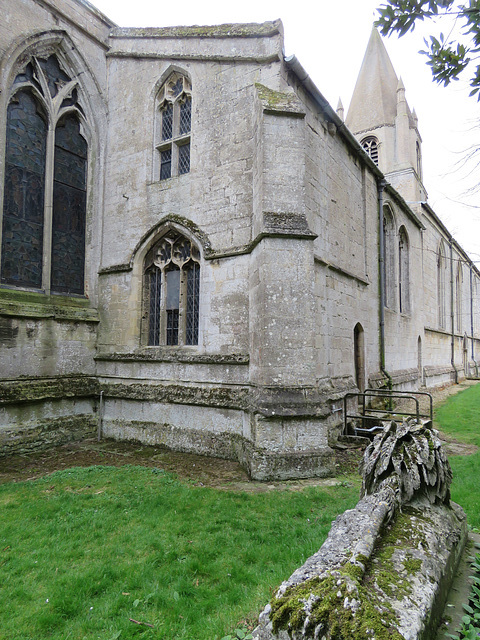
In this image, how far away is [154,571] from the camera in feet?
10.4

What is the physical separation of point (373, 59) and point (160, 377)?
24140 millimetres

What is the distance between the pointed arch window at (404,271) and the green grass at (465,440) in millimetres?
3968

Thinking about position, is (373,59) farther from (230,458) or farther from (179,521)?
(179,521)

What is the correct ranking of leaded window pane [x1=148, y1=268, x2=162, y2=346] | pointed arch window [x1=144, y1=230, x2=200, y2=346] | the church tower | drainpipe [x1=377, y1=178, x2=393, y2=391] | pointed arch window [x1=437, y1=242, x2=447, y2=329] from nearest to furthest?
1. pointed arch window [x1=144, y1=230, x2=200, y2=346]
2. leaded window pane [x1=148, y1=268, x2=162, y2=346]
3. drainpipe [x1=377, y1=178, x2=393, y2=391]
4. the church tower
5. pointed arch window [x1=437, y1=242, x2=447, y2=329]

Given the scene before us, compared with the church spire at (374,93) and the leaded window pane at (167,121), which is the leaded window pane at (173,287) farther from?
the church spire at (374,93)

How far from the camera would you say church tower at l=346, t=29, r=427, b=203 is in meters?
18.3

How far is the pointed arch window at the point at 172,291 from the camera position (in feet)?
25.2

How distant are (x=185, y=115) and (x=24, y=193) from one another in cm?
367

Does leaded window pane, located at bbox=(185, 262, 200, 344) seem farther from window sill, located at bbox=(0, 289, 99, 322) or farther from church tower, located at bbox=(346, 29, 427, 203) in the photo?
church tower, located at bbox=(346, 29, 427, 203)

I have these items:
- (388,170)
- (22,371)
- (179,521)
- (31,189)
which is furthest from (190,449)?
(388,170)

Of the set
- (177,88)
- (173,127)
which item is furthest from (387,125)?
(173,127)

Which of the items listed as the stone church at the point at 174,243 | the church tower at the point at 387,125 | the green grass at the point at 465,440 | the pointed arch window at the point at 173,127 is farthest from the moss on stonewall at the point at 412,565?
the church tower at the point at 387,125

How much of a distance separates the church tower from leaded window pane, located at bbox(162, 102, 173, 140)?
12938 mm

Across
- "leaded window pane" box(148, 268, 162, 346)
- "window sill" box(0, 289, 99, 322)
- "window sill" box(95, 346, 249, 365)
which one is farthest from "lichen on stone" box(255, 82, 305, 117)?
"window sill" box(0, 289, 99, 322)
